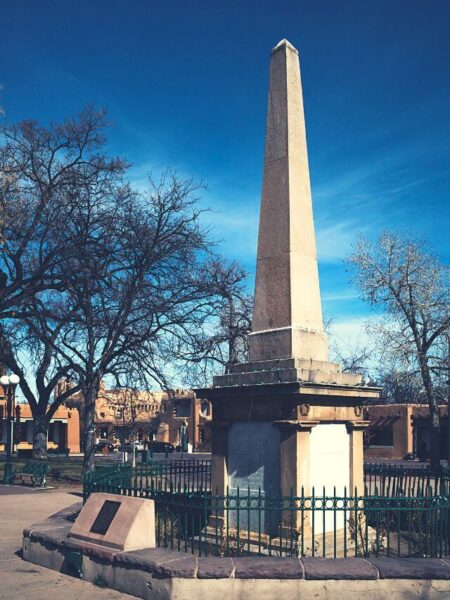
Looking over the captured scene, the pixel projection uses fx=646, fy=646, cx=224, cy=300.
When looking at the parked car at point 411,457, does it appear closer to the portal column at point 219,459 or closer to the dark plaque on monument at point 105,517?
the portal column at point 219,459

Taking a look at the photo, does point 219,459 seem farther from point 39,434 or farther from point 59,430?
point 59,430

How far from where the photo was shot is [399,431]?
161ft

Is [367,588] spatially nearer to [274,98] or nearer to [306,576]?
[306,576]

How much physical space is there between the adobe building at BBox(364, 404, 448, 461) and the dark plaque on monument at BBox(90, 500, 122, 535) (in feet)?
135

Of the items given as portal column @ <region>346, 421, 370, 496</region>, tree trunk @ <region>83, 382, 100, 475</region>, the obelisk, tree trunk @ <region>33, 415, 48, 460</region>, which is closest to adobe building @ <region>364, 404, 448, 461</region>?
tree trunk @ <region>33, 415, 48, 460</region>

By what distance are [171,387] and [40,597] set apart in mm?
15016

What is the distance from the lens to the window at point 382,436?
50.1m

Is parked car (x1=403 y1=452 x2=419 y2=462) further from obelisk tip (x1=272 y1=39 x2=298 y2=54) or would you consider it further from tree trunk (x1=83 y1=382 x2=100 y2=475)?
obelisk tip (x1=272 y1=39 x2=298 y2=54)

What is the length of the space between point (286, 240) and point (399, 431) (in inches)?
1668

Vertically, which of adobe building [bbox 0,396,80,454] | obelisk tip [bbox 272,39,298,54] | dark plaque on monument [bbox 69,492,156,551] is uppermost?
obelisk tip [bbox 272,39,298,54]

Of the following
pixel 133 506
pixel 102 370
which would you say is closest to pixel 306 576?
pixel 133 506

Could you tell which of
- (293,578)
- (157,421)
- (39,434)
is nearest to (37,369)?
(39,434)

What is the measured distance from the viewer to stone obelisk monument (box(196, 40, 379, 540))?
9.23m

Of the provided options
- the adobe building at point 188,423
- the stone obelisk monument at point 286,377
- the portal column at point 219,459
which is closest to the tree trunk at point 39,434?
the adobe building at point 188,423
